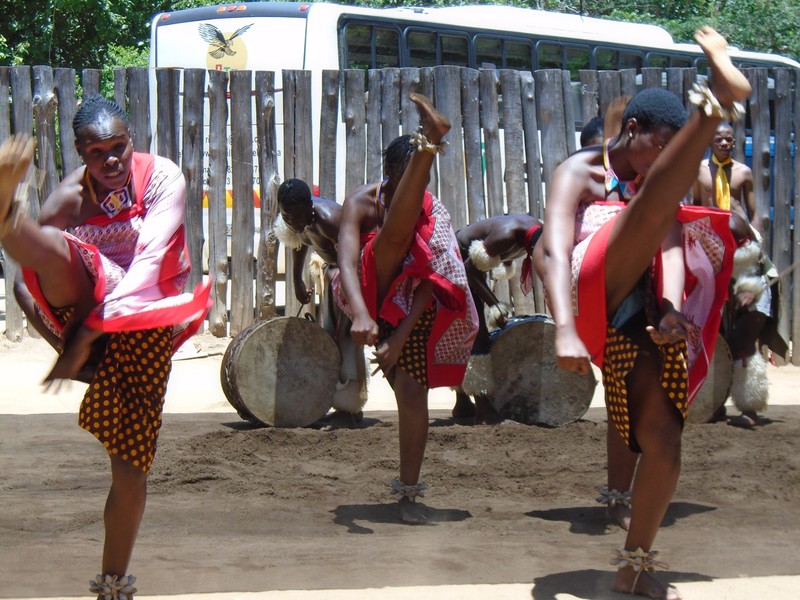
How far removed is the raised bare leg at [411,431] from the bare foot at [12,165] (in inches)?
89.0

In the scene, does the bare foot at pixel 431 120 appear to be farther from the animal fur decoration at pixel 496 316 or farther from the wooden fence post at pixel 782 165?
the wooden fence post at pixel 782 165

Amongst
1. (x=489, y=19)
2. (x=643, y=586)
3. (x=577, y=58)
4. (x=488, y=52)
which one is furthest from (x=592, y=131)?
(x=577, y=58)

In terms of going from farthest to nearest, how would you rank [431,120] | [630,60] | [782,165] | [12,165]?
[630,60] < [782,165] < [431,120] < [12,165]

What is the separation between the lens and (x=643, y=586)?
3.58m

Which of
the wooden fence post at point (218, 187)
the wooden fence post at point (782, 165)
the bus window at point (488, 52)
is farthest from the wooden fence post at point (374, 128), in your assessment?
the bus window at point (488, 52)

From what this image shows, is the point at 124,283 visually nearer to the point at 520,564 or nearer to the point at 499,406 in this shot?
the point at 520,564

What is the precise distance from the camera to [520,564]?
3971 mm

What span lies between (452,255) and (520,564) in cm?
151

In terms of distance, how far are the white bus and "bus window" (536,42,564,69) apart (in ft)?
0.04

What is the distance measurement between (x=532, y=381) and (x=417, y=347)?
2011 mm

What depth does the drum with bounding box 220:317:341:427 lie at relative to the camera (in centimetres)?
641

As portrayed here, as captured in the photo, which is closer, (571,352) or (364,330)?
(571,352)

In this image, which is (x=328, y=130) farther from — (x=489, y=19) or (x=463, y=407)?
(x=489, y=19)

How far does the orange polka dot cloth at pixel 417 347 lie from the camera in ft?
15.8
